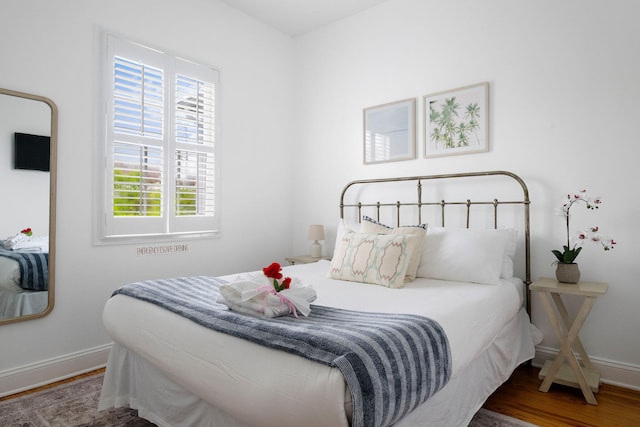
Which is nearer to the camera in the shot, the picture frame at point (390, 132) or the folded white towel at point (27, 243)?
the folded white towel at point (27, 243)

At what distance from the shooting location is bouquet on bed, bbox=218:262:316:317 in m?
1.62

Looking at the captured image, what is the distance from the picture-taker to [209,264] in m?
3.52

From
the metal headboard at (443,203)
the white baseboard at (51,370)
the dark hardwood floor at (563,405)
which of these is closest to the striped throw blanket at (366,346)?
the dark hardwood floor at (563,405)

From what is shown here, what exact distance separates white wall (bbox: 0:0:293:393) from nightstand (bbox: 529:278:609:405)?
257 cm

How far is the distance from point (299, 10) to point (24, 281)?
320 centimetres

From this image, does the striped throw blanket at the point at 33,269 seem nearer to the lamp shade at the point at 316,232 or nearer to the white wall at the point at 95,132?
the white wall at the point at 95,132

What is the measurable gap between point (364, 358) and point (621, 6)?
9.27 ft

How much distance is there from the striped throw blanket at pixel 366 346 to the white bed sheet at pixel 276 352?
39 millimetres

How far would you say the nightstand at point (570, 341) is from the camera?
2.24m

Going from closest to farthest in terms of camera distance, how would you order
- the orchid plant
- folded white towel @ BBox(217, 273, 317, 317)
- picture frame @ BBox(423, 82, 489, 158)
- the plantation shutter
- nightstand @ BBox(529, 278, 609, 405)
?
folded white towel @ BBox(217, 273, 317, 317), nightstand @ BBox(529, 278, 609, 405), the orchid plant, picture frame @ BBox(423, 82, 489, 158), the plantation shutter

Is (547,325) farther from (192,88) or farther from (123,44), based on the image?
(123,44)

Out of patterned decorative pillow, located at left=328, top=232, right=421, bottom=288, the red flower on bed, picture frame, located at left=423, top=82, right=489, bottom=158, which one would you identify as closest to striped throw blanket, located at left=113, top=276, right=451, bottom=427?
the red flower on bed

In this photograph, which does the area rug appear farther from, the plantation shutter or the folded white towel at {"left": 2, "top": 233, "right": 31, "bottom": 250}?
the plantation shutter

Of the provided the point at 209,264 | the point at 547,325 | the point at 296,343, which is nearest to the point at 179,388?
the point at 296,343
